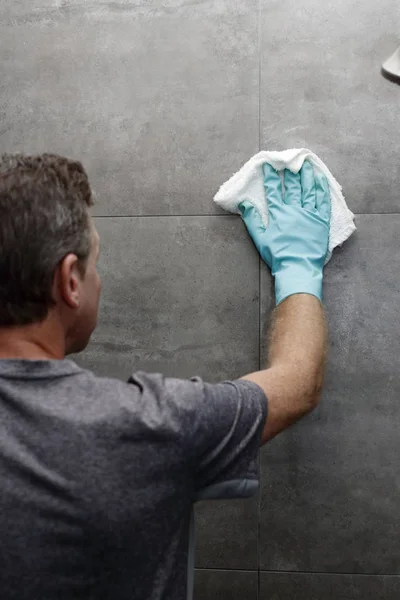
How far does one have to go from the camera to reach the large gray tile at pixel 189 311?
1.23 meters

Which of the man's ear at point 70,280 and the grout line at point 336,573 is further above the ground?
the man's ear at point 70,280

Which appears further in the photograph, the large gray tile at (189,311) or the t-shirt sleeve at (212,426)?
the large gray tile at (189,311)

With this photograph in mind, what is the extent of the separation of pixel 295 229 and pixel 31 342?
1.79 ft

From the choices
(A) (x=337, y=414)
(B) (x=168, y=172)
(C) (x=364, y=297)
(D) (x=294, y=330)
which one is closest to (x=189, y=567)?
(D) (x=294, y=330)

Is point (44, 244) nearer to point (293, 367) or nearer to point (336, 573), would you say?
point (293, 367)

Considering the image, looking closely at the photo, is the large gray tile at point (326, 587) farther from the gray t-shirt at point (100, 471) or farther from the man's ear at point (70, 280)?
the man's ear at point (70, 280)

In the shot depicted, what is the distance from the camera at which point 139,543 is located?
0.73 metres

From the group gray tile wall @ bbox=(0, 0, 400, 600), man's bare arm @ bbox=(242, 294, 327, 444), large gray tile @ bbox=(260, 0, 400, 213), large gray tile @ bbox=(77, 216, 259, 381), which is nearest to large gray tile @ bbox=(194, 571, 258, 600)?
gray tile wall @ bbox=(0, 0, 400, 600)

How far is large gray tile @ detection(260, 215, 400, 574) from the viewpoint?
1.20 meters

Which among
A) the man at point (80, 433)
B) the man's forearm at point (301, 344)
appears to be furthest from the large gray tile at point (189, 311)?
the man at point (80, 433)

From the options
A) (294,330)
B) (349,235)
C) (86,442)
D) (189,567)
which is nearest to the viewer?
(86,442)

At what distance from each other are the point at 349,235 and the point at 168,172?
36 centimetres

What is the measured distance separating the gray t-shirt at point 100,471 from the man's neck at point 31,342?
3 cm

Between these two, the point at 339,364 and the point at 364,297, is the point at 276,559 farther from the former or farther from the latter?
the point at 364,297
